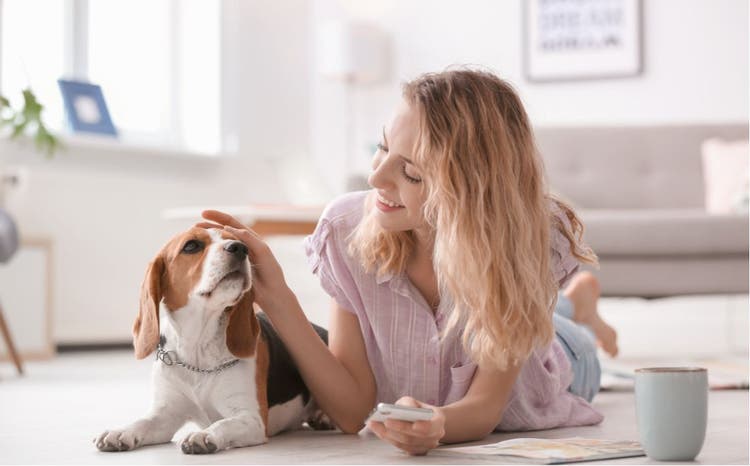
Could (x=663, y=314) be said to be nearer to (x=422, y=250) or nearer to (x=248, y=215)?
(x=248, y=215)

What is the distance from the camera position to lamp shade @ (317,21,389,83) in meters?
5.85

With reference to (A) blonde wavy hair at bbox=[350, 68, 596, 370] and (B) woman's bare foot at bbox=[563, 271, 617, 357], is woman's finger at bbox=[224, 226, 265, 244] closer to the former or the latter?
(A) blonde wavy hair at bbox=[350, 68, 596, 370]

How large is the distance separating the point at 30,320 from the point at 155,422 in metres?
2.85

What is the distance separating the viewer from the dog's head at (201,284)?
1.71 metres

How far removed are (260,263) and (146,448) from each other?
0.35 metres

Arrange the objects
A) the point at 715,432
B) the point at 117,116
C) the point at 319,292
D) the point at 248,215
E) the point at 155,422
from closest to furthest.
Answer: the point at 155,422 → the point at 715,432 → the point at 248,215 → the point at 117,116 → the point at 319,292

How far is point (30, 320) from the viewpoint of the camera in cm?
446

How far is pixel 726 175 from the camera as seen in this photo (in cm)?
446

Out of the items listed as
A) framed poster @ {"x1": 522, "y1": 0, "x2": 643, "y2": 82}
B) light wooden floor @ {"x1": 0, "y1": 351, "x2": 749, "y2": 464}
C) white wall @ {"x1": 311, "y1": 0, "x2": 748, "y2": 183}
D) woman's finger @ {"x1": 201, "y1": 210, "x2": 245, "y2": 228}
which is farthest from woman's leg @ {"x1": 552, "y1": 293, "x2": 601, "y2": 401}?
framed poster @ {"x1": 522, "y1": 0, "x2": 643, "y2": 82}

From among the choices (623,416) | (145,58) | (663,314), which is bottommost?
(663,314)

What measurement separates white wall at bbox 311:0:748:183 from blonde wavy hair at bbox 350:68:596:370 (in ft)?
12.6

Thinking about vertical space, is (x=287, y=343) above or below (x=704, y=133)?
below

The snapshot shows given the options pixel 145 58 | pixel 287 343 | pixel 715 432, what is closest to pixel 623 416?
pixel 715 432

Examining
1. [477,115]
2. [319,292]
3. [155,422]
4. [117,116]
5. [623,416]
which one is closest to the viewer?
[477,115]
